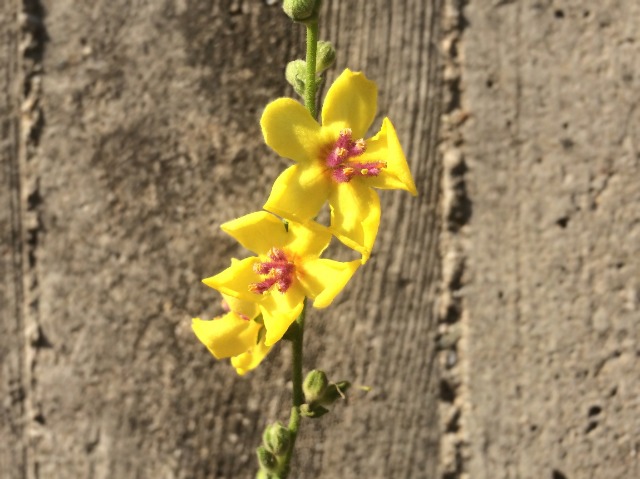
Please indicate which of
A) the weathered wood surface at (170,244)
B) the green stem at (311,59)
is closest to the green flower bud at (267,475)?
the weathered wood surface at (170,244)

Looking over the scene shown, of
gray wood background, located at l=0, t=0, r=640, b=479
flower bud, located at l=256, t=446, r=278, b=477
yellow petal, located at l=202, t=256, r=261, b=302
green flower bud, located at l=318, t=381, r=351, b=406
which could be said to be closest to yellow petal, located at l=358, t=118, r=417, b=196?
yellow petal, located at l=202, t=256, r=261, b=302

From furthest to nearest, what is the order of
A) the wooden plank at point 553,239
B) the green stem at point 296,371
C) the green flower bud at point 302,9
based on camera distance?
the wooden plank at point 553,239 < the green stem at point 296,371 < the green flower bud at point 302,9

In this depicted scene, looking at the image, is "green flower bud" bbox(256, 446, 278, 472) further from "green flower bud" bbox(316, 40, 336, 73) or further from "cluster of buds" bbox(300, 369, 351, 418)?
"green flower bud" bbox(316, 40, 336, 73)

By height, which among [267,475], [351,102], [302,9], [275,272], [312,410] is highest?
[302,9]

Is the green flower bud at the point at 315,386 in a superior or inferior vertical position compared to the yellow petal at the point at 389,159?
inferior

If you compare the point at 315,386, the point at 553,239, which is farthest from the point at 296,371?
the point at 553,239

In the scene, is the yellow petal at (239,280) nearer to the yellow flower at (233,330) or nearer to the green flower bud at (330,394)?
the yellow flower at (233,330)

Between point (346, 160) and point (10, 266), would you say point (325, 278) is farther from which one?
point (10, 266)
